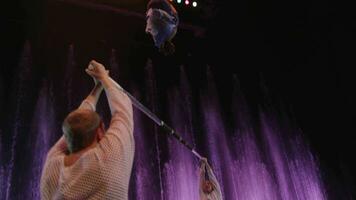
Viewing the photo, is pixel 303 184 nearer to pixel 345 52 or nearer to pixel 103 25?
pixel 345 52

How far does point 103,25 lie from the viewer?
11117 millimetres

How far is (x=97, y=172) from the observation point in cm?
193

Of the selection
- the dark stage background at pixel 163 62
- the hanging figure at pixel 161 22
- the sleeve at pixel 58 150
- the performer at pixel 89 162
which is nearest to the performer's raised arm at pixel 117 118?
the performer at pixel 89 162

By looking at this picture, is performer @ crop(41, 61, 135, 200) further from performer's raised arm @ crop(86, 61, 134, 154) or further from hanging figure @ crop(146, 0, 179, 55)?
hanging figure @ crop(146, 0, 179, 55)

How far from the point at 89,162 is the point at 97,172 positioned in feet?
0.18

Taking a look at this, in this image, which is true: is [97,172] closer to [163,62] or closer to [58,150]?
[58,150]

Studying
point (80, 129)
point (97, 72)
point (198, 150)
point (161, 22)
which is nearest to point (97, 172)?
point (80, 129)

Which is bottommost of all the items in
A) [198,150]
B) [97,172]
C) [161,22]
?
[97,172]

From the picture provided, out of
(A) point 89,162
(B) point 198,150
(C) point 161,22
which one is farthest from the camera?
(B) point 198,150

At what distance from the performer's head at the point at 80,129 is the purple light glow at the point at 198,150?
838cm

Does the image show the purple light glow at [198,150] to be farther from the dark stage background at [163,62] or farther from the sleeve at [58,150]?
the sleeve at [58,150]

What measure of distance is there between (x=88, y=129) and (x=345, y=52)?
1062 centimetres

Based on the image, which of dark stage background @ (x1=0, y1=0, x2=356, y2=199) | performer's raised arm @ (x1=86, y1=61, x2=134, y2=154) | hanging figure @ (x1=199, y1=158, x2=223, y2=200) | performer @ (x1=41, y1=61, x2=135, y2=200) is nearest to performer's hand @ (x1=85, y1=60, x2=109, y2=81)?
performer's raised arm @ (x1=86, y1=61, x2=134, y2=154)

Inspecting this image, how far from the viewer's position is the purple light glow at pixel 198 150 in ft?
36.5
